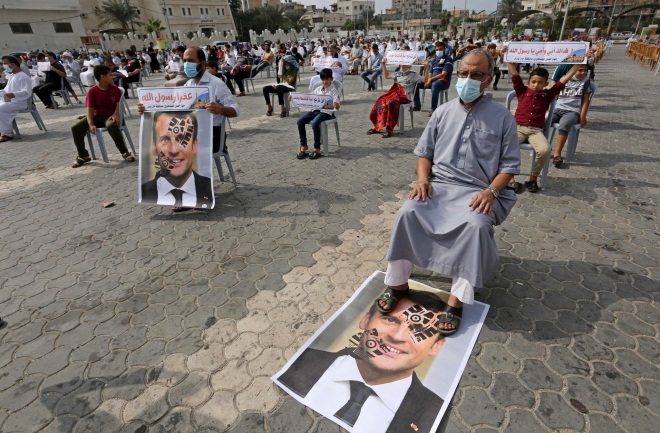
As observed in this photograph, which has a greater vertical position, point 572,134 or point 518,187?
point 572,134

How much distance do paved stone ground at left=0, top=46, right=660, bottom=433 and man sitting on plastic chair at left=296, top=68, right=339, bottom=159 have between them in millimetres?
693

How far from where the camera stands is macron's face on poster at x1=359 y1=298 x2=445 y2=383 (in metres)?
2.30

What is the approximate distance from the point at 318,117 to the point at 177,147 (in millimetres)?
2648

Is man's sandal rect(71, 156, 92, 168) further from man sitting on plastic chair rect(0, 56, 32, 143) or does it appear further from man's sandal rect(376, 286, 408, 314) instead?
man's sandal rect(376, 286, 408, 314)

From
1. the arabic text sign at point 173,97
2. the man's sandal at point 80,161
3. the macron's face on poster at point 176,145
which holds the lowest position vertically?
the man's sandal at point 80,161

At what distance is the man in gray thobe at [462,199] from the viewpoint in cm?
242

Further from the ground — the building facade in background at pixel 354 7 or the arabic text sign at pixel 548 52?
the building facade in background at pixel 354 7

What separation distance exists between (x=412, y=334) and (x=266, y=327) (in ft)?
3.66

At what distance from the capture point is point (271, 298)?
300 cm

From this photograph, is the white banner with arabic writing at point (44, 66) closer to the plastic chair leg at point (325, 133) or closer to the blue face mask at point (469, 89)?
the plastic chair leg at point (325, 133)

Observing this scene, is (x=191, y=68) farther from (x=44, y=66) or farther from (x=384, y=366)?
(x=44, y=66)

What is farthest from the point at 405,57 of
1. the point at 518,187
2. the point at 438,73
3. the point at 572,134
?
the point at 518,187

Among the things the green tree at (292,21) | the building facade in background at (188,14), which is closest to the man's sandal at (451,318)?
the building facade in background at (188,14)

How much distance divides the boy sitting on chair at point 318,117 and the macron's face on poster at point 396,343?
4.13 m
